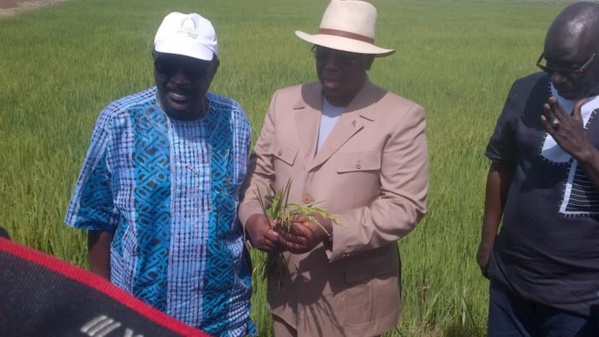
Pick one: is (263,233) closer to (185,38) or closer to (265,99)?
(185,38)

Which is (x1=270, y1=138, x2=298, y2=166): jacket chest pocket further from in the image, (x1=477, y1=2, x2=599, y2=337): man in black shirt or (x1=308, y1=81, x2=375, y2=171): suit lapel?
(x1=477, y1=2, x2=599, y2=337): man in black shirt

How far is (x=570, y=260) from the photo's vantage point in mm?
2004

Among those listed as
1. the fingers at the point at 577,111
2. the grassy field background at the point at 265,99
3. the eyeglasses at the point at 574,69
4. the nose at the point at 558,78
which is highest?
the eyeglasses at the point at 574,69

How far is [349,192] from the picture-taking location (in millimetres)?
2100

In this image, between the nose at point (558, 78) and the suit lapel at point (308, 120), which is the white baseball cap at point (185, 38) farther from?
the nose at point (558, 78)

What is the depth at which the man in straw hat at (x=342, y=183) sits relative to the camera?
2.03 m

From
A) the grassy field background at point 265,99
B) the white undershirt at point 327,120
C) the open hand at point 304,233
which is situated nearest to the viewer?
the open hand at point 304,233

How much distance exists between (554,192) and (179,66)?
3.39 feet

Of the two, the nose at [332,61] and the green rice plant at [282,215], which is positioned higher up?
the nose at [332,61]

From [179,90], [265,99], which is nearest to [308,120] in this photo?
[179,90]

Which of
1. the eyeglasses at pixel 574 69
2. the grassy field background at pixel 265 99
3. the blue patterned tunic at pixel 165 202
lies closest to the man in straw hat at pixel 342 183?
the blue patterned tunic at pixel 165 202

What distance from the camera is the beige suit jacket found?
6.73 ft

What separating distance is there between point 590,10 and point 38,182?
11.5 ft

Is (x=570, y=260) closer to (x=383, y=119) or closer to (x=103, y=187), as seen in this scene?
(x=383, y=119)
